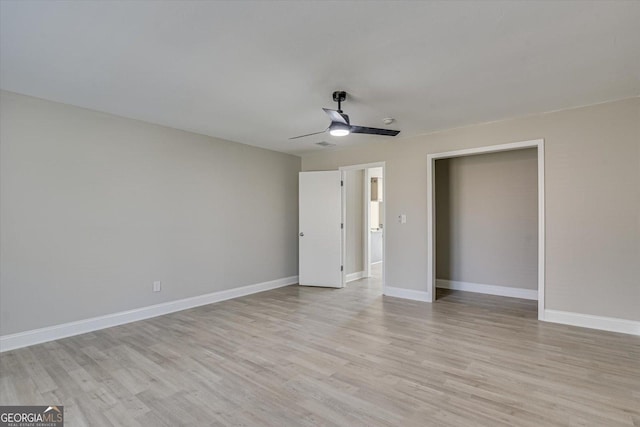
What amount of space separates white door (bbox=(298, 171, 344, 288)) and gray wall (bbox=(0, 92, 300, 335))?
0.88 m

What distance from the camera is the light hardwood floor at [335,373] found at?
2.04m

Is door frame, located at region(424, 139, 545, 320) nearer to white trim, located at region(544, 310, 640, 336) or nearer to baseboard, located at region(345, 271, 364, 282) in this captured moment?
white trim, located at region(544, 310, 640, 336)

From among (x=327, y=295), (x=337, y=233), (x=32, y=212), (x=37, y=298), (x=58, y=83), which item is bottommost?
(x=327, y=295)

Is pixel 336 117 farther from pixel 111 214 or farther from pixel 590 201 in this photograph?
pixel 590 201

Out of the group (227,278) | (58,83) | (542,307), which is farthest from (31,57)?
(542,307)

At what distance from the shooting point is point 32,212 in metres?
3.22

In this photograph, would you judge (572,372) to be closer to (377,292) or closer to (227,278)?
(377,292)

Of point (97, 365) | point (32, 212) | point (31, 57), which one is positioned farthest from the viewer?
point (32, 212)

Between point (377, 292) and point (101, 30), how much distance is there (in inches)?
187

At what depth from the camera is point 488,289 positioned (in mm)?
5270

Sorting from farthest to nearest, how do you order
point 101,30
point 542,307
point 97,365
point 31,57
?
1. point 542,307
2. point 97,365
3. point 31,57
4. point 101,30

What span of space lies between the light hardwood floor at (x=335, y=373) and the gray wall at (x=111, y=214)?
515mm

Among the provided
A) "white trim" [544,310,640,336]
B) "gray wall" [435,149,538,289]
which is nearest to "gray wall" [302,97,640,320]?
"white trim" [544,310,640,336]

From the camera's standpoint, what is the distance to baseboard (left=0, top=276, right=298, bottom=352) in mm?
3113
